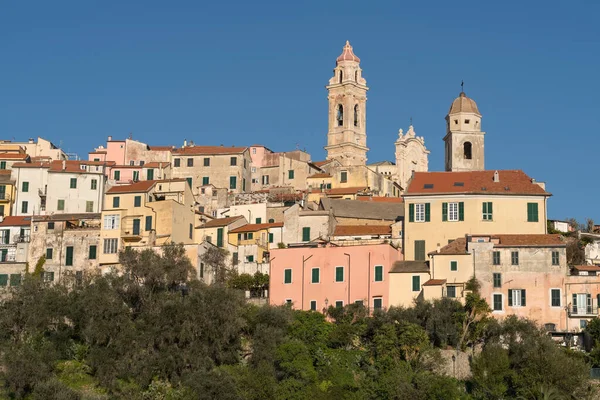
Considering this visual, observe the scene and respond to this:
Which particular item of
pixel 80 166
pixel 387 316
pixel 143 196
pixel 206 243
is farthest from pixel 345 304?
pixel 80 166

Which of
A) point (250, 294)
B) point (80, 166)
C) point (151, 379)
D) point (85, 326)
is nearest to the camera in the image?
point (151, 379)

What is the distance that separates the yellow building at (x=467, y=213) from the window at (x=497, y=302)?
18.6 feet

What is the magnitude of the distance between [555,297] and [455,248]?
5916 millimetres

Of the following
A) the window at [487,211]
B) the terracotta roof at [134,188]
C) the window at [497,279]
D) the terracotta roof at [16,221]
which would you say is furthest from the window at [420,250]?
the terracotta roof at [16,221]

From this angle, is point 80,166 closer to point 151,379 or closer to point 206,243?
point 206,243

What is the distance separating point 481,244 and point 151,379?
60.2ft

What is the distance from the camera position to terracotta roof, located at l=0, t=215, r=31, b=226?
240ft

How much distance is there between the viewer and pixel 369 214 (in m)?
74.9

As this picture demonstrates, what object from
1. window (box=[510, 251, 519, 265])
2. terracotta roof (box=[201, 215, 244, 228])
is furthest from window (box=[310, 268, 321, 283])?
window (box=[510, 251, 519, 265])

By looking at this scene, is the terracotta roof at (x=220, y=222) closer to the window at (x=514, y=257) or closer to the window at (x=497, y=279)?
the window at (x=497, y=279)

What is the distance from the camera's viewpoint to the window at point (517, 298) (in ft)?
197

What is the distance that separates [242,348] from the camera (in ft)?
193

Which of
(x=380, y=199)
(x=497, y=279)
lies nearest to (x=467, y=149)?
(x=380, y=199)

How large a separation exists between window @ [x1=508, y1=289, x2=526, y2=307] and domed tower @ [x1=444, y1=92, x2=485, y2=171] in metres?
17.3
